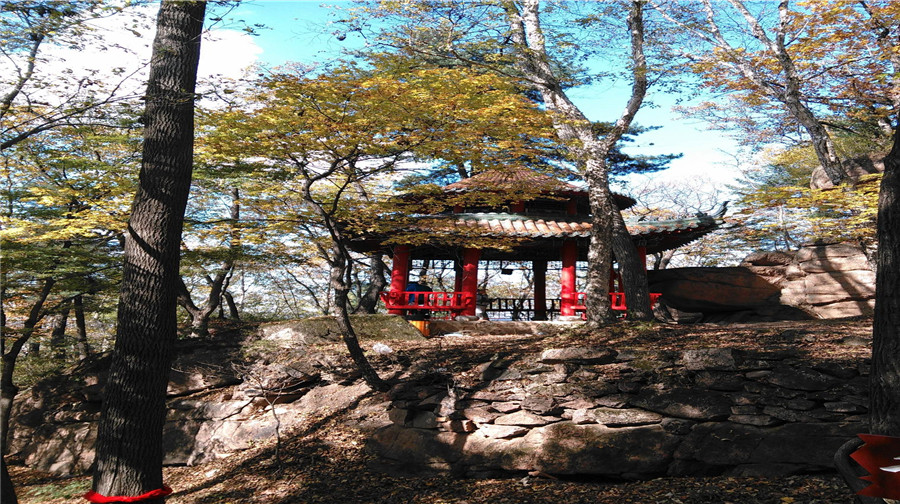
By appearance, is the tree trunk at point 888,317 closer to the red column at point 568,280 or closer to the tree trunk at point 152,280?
the tree trunk at point 152,280

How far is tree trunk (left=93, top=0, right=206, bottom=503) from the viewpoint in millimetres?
4898

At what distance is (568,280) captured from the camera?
1337 cm

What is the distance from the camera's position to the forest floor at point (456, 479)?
16.5ft

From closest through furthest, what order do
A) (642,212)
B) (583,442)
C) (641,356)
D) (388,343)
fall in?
1. (583,442)
2. (641,356)
3. (388,343)
4. (642,212)

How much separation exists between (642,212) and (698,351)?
17.3 metres

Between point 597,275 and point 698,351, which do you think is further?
point 597,275

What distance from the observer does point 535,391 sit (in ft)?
22.1

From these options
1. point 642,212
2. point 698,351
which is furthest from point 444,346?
point 642,212

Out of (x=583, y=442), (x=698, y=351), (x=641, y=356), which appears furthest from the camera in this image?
(x=641, y=356)

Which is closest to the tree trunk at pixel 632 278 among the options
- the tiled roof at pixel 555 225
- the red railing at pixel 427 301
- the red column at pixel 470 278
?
the tiled roof at pixel 555 225

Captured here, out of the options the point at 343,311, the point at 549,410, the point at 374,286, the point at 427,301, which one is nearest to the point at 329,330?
the point at 427,301

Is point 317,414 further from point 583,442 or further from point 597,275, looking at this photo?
point 597,275

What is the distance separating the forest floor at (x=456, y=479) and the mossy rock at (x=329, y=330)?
170 centimetres

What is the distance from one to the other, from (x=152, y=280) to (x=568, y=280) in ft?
33.3
